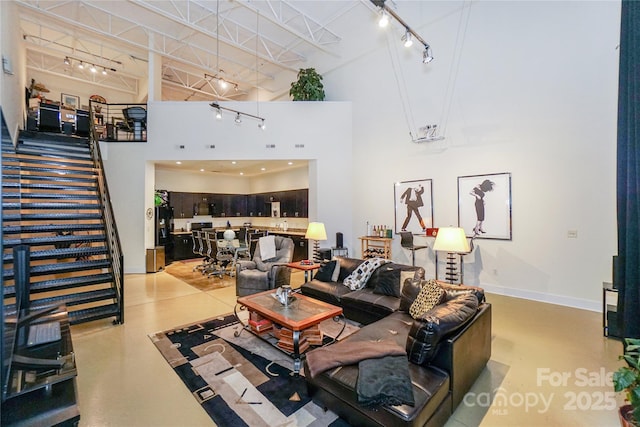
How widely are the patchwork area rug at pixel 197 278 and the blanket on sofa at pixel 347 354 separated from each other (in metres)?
4.14

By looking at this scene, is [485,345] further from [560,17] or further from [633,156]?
[560,17]

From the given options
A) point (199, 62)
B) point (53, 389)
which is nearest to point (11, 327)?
point (53, 389)

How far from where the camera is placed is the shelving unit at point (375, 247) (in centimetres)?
648

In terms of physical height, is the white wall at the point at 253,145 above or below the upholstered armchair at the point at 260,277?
above

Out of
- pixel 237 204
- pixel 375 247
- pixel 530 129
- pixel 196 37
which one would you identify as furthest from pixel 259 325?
pixel 196 37

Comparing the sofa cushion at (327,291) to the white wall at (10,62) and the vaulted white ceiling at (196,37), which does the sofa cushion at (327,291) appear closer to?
the white wall at (10,62)

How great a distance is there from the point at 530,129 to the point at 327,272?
4239 millimetres

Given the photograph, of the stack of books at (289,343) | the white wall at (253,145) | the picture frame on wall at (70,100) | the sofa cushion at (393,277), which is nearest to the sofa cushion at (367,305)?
the sofa cushion at (393,277)

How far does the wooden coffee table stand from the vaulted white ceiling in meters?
5.49

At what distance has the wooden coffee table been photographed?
2.85 meters

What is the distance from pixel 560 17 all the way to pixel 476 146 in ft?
7.30

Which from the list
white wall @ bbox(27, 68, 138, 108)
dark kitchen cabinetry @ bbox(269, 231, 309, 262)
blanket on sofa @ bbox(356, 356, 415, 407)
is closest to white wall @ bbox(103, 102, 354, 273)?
dark kitchen cabinetry @ bbox(269, 231, 309, 262)

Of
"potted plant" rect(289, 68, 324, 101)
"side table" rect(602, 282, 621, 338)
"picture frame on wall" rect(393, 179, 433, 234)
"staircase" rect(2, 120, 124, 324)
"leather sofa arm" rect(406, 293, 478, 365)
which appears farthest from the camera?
"potted plant" rect(289, 68, 324, 101)

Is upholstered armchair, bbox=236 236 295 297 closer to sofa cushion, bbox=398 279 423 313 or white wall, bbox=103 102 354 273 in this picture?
sofa cushion, bbox=398 279 423 313
